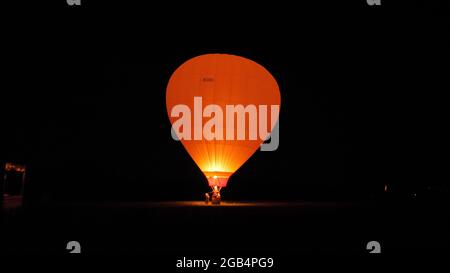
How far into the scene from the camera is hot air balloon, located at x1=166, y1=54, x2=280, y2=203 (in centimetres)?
1742

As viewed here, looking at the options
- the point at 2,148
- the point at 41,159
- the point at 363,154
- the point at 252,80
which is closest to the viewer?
the point at 2,148

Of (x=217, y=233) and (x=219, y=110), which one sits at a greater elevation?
(x=219, y=110)

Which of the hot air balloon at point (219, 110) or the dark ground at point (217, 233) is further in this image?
the hot air balloon at point (219, 110)

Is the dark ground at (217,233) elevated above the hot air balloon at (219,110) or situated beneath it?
situated beneath

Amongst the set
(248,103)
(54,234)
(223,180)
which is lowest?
(54,234)

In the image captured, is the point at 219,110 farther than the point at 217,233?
Yes

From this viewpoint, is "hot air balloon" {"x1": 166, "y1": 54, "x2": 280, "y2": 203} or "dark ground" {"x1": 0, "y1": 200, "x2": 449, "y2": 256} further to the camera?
"hot air balloon" {"x1": 166, "y1": 54, "x2": 280, "y2": 203}

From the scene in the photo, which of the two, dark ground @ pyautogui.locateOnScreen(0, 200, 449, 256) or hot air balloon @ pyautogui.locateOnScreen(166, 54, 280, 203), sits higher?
hot air balloon @ pyautogui.locateOnScreen(166, 54, 280, 203)

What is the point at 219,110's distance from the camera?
1738cm

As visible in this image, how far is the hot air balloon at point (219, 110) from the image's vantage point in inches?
686
